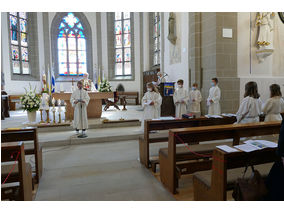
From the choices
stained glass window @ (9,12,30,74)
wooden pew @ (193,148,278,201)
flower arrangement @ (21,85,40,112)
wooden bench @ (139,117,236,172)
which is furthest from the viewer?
stained glass window @ (9,12,30,74)

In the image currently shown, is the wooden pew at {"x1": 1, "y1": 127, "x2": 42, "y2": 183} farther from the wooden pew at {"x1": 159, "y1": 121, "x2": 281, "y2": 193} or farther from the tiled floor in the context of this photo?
the wooden pew at {"x1": 159, "y1": 121, "x2": 281, "y2": 193}

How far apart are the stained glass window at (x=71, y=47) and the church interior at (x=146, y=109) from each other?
0.07 metres

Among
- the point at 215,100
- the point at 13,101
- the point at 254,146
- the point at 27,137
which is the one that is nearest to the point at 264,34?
the point at 215,100

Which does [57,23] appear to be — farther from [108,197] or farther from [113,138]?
[108,197]

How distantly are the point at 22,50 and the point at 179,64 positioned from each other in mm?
9772

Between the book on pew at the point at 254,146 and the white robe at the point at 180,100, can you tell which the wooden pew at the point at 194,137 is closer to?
the book on pew at the point at 254,146

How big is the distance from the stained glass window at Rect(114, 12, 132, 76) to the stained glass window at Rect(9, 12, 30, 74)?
5711mm

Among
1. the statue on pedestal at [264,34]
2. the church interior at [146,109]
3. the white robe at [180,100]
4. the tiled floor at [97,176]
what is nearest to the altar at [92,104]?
the church interior at [146,109]

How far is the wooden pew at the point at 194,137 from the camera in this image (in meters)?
3.14

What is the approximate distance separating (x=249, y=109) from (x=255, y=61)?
4370 millimetres

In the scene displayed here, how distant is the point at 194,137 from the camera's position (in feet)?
10.7

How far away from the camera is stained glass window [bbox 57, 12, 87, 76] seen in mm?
15453

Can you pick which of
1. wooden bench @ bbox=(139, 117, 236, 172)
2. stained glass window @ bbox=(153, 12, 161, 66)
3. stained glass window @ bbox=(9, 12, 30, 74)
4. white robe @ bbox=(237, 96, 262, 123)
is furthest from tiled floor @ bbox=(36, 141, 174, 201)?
stained glass window @ bbox=(9, 12, 30, 74)

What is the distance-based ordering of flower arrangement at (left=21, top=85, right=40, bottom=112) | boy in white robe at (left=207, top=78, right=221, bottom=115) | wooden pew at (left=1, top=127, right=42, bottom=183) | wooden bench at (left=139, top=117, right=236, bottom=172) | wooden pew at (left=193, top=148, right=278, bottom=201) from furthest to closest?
flower arrangement at (left=21, top=85, right=40, bottom=112)
boy in white robe at (left=207, top=78, right=221, bottom=115)
wooden bench at (left=139, top=117, right=236, bottom=172)
wooden pew at (left=1, top=127, right=42, bottom=183)
wooden pew at (left=193, top=148, right=278, bottom=201)
